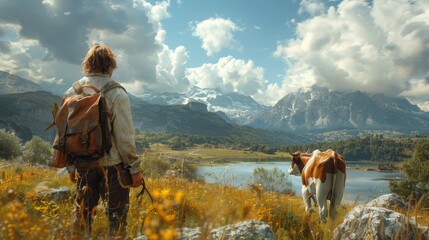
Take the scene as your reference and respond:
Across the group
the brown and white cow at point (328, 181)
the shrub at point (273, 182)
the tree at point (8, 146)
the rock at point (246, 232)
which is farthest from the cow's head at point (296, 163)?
the tree at point (8, 146)

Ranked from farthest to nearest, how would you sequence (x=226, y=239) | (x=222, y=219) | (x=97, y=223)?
(x=97, y=223)
(x=222, y=219)
(x=226, y=239)

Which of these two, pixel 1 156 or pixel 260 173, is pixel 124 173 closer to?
pixel 1 156

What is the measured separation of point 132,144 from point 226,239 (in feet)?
5.67

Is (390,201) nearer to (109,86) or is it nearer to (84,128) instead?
(109,86)

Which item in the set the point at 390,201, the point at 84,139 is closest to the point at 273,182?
the point at 390,201

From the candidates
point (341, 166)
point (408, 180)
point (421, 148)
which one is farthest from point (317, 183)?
point (421, 148)

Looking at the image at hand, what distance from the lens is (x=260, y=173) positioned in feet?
181

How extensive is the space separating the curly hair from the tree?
40.8 meters

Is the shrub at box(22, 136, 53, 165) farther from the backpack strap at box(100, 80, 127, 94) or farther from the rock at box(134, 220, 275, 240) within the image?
the rock at box(134, 220, 275, 240)

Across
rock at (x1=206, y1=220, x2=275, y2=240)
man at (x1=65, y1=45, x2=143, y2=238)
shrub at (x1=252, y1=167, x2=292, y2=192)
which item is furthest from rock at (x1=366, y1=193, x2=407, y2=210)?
man at (x1=65, y1=45, x2=143, y2=238)

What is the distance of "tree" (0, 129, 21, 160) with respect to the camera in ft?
131

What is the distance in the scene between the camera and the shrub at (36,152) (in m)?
44.9

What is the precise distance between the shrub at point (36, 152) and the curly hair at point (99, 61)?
149 ft

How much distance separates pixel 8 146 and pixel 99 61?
42.4 meters
